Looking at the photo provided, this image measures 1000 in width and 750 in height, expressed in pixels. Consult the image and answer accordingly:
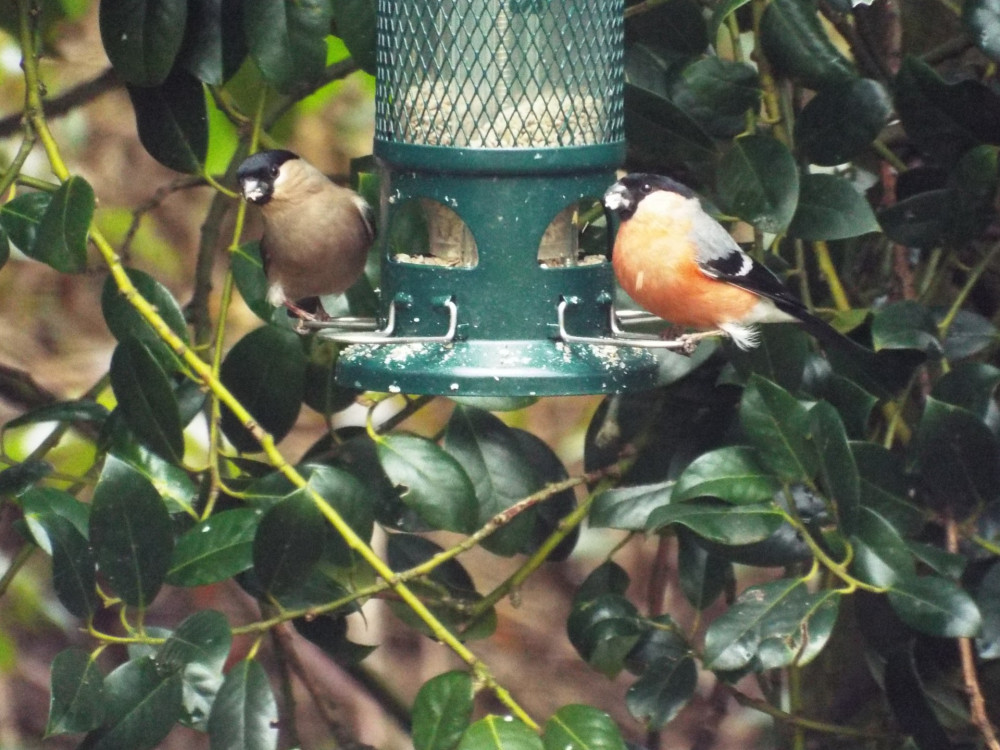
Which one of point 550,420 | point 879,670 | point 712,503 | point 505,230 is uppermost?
point 505,230

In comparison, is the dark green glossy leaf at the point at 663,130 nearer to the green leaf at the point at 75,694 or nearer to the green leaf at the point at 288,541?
the green leaf at the point at 288,541

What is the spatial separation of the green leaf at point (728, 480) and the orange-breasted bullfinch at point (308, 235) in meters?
1.05

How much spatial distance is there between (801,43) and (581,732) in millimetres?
1463

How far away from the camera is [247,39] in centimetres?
283

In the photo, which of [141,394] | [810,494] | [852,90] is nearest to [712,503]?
[810,494]

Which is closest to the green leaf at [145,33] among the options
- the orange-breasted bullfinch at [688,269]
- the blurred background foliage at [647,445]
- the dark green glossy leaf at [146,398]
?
the blurred background foliage at [647,445]

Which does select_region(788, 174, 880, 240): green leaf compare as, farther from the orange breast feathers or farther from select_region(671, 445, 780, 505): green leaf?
select_region(671, 445, 780, 505): green leaf

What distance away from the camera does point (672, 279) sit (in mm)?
3043

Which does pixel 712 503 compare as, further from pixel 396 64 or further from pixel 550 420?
Answer: pixel 550 420

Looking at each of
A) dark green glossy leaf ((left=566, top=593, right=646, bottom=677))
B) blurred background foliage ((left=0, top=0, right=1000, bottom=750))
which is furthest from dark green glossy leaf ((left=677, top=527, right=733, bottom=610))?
dark green glossy leaf ((left=566, top=593, right=646, bottom=677))

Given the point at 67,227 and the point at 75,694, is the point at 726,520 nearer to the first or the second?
the point at 75,694

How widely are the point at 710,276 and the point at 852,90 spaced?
0.51 m

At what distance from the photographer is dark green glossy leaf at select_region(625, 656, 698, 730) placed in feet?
9.61

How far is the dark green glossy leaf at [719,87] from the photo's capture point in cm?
288
